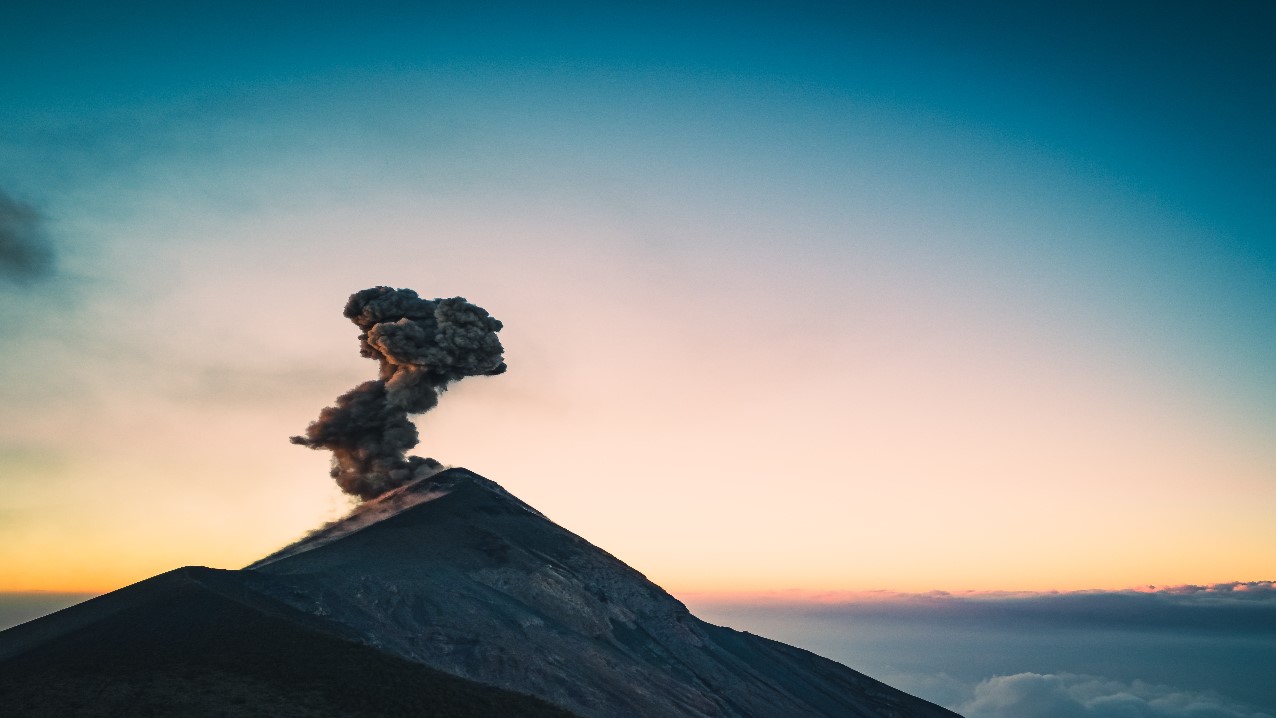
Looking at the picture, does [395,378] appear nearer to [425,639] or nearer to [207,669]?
[425,639]

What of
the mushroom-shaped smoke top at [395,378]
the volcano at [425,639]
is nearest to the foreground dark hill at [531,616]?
the volcano at [425,639]

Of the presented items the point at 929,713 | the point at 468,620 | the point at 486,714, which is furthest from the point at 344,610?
the point at 929,713

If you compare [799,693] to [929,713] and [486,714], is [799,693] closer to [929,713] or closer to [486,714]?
[929,713]

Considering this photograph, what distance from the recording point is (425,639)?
6131 centimetres

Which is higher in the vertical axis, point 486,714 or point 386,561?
point 386,561

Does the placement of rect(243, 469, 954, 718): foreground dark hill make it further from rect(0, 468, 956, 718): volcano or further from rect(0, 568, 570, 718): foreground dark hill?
rect(0, 568, 570, 718): foreground dark hill

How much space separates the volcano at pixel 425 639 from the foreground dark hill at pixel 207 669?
14cm

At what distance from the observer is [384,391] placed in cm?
10675

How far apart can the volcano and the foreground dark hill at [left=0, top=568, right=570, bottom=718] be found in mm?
136

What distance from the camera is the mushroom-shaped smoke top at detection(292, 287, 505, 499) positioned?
104 m

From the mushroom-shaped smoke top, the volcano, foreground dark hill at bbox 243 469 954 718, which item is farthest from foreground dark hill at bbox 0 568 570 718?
the mushroom-shaped smoke top

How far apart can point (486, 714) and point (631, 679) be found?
2499 centimetres

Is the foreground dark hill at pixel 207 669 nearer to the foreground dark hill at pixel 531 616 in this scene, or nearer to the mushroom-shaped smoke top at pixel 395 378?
the foreground dark hill at pixel 531 616

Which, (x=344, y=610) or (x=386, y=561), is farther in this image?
(x=386, y=561)
